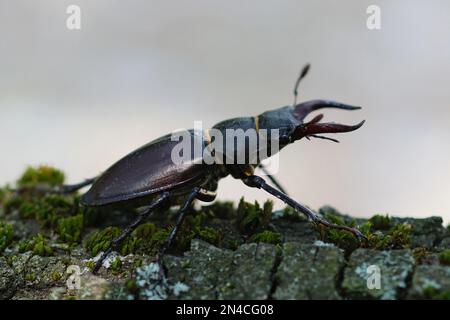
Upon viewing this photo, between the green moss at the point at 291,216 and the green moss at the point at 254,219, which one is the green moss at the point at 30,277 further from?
the green moss at the point at 291,216

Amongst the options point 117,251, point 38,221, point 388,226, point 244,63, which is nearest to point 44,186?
point 38,221

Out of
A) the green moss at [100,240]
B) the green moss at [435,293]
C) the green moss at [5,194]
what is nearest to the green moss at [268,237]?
the green moss at [100,240]

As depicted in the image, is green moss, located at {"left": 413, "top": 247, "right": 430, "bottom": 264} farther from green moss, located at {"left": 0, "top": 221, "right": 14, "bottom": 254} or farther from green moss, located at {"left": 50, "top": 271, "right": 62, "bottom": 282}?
green moss, located at {"left": 0, "top": 221, "right": 14, "bottom": 254}

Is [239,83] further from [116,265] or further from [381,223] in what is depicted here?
[116,265]

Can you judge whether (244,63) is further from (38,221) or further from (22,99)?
(38,221)

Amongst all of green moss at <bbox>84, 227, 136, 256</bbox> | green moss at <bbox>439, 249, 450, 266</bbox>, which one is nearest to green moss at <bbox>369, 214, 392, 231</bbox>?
green moss at <bbox>439, 249, 450, 266</bbox>
